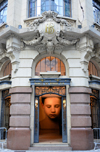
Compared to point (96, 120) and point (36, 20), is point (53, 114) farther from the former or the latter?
point (36, 20)

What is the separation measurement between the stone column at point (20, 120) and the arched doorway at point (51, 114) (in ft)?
2.41

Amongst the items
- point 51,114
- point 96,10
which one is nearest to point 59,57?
point 96,10

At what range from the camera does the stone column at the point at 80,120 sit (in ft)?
33.0

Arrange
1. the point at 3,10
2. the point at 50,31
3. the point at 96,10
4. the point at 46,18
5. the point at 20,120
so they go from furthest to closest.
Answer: the point at 3,10 < the point at 96,10 < the point at 46,18 < the point at 50,31 < the point at 20,120

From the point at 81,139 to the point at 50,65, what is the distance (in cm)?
522

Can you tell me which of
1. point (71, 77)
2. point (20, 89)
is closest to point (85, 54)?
point (71, 77)

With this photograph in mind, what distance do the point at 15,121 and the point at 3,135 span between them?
244cm

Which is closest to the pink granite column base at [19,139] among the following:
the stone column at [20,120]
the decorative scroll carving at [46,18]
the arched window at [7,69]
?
the stone column at [20,120]

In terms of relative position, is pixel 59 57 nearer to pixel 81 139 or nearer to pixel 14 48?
pixel 14 48

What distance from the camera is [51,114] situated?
16969mm

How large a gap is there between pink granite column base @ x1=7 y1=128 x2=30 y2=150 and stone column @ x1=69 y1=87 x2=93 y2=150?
2762 mm

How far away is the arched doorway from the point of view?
10.9m

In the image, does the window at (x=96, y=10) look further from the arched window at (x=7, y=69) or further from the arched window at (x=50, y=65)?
the arched window at (x=7, y=69)

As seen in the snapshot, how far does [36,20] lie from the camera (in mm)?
10859
